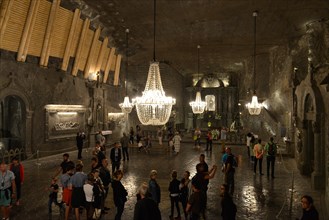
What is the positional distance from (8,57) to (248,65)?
16.6 m

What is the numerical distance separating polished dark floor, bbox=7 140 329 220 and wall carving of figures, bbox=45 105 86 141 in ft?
3.77

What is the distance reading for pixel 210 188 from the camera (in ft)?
28.5

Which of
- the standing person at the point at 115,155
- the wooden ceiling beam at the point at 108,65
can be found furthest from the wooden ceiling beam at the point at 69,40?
the standing person at the point at 115,155

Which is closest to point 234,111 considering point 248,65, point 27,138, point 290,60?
point 248,65

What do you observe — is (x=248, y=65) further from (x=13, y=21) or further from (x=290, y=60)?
(x=13, y=21)

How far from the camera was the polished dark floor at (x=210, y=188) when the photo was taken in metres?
6.48

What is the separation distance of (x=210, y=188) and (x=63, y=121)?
8910 millimetres

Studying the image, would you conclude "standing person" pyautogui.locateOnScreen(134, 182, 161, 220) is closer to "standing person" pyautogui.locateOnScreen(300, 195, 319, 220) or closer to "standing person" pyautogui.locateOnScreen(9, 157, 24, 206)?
"standing person" pyautogui.locateOnScreen(300, 195, 319, 220)

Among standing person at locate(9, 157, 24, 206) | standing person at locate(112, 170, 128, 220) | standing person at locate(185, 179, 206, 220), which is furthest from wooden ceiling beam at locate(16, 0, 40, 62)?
standing person at locate(185, 179, 206, 220)

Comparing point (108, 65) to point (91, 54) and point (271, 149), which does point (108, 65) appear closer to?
point (91, 54)

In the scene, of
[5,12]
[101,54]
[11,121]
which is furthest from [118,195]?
[101,54]

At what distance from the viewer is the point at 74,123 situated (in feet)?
50.2

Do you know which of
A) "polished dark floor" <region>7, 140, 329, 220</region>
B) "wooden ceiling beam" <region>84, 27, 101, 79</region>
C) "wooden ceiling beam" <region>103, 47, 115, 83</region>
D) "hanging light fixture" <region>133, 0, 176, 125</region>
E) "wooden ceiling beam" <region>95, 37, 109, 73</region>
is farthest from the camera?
"wooden ceiling beam" <region>103, 47, 115, 83</region>

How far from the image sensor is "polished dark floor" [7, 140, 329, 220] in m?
6.48
